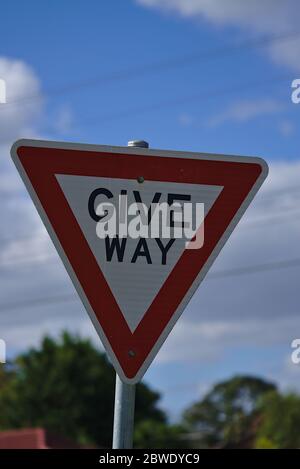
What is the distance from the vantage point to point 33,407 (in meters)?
70.5

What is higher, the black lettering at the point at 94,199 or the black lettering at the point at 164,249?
the black lettering at the point at 94,199

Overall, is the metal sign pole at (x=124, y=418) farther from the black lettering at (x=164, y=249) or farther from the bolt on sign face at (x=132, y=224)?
the black lettering at (x=164, y=249)

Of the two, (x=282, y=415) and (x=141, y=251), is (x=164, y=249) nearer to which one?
(x=141, y=251)

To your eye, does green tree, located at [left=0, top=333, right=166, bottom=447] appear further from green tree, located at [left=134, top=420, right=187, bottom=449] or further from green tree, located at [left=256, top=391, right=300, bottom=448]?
green tree, located at [left=256, top=391, right=300, bottom=448]

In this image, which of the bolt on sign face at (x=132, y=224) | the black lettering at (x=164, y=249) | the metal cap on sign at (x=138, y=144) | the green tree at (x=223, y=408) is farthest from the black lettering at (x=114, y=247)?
the green tree at (x=223, y=408)

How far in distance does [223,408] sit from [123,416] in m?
94.3

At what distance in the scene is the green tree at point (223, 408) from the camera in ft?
302

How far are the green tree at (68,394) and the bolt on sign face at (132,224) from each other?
6522cm

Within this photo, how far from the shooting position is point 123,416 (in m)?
3.44

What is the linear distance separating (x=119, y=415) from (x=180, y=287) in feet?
1.56

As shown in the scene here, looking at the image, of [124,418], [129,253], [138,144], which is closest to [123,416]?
[124,418]

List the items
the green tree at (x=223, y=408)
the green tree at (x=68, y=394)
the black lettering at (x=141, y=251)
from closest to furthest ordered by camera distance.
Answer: the black lettering at (x=141, y=251) → the green tree at (x=68, y=394) → the green tree at (x=223, y=408)
